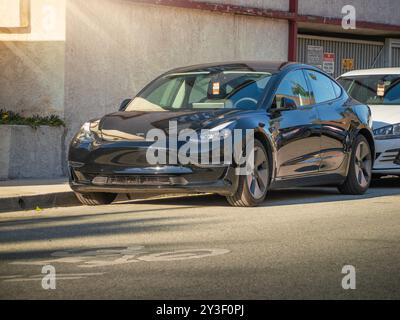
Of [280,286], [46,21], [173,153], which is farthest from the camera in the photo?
[46,21]

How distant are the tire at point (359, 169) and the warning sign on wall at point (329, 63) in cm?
902

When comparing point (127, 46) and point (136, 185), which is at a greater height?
point (127, 46)

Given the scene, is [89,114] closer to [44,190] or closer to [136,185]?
[44,190]

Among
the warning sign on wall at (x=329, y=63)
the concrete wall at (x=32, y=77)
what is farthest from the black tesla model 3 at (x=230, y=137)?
the warning sign on wall at (x=329, y=63)

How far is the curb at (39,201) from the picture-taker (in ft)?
38.2

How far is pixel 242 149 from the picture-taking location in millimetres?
11023

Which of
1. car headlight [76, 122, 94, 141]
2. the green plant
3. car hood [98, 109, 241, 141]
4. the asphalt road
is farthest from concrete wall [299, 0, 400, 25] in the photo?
car headlight [76, 122, 94, 141]

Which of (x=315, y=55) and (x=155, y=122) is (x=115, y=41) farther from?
(x=315, y=55)

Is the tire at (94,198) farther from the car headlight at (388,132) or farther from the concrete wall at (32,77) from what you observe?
the car headlight at (388,132)

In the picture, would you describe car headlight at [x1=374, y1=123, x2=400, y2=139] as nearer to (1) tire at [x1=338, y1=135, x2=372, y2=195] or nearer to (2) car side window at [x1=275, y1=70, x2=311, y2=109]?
(1) tire at [x1=338, y1=135, x2=372, y2=195]

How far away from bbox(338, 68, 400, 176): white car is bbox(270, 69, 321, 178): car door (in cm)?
229
